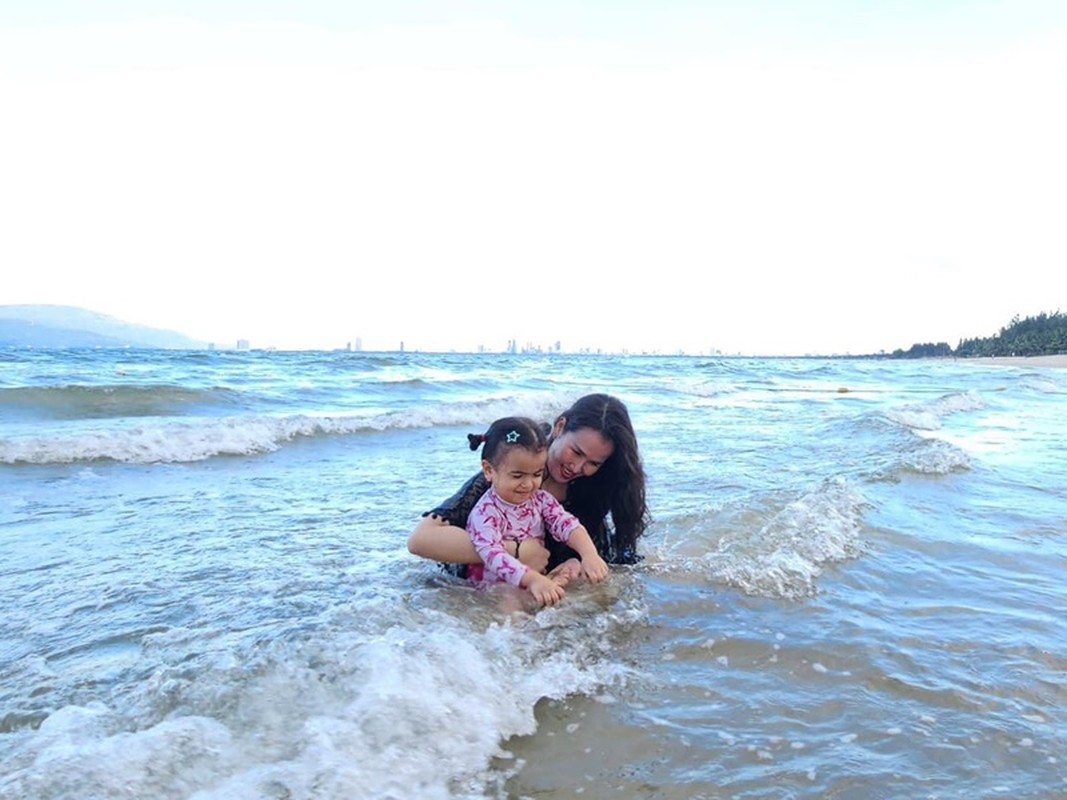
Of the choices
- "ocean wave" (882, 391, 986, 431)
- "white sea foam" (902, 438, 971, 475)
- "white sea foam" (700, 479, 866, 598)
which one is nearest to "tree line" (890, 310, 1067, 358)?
"ocean wave" (882, 391, 986, 431)

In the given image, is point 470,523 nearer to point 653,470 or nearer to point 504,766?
point 504,766

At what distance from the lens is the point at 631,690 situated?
103 inches

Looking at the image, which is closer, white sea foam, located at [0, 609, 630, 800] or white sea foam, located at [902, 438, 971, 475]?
white sea foam, located at [0, 609, 630, 800]

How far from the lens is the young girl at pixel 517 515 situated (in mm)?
3297

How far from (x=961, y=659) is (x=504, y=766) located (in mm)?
1799

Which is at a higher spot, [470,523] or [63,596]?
[470,523]

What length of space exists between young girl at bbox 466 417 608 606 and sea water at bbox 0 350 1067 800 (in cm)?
15

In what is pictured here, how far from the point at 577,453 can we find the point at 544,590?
2.57 ft

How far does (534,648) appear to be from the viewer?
2.94 m

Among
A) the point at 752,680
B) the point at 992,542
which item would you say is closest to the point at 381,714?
the point at 752,680

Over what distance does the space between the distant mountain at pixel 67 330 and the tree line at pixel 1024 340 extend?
62779 millimetres

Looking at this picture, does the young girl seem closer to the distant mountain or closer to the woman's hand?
the woman's hand

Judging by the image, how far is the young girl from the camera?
10.8 feet

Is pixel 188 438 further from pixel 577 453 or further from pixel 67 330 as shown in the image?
pixel 67 330
